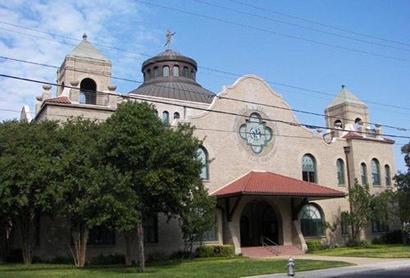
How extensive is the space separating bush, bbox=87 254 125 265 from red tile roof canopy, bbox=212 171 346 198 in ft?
26.5

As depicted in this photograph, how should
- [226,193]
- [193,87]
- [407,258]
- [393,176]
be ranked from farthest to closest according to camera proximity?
[193,87], [393,176], [226,193], [407,258]

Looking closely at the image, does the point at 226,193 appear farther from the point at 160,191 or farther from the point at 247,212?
the point at 160,191

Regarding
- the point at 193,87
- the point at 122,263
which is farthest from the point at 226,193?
the point at 193,87

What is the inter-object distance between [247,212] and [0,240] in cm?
1906

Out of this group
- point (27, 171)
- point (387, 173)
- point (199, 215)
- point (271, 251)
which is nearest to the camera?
point (27, 171)

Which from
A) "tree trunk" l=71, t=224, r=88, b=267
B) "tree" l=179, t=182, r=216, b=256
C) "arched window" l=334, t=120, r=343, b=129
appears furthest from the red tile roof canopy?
"arched window" l=334, t=120, r=343, b=129

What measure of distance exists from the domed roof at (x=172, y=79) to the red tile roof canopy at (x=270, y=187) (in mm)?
13888

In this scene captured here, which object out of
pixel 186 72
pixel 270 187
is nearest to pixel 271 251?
pixel 270 187

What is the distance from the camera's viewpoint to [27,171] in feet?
87.0

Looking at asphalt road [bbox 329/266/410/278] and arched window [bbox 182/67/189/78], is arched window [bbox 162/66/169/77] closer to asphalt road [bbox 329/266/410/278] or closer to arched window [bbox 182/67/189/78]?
arched window [bbox 182/67/189/78]

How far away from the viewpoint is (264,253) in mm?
36719

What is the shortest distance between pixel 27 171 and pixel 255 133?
1940cm

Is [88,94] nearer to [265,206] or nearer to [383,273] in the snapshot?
[265,206]

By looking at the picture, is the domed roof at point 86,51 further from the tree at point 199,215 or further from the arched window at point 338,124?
the arched window at point 338,124
